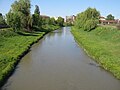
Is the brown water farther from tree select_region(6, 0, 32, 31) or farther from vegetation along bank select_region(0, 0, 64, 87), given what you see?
tree select_region(6, 0, 32, 31)

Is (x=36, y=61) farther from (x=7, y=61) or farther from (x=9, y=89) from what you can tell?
(x=9, y=89)

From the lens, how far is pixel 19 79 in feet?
49.4

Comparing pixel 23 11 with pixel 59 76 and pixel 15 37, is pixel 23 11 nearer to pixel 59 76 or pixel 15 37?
pixel 15 37

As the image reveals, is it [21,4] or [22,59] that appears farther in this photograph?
[21,4]

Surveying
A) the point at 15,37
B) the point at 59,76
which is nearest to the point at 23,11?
the point at 15,37

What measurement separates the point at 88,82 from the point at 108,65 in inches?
160

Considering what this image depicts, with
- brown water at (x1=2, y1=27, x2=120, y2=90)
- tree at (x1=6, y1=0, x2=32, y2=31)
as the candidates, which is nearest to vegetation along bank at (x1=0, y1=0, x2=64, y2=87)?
tree at (x1=6, y1=0, x2=32, y2=31)

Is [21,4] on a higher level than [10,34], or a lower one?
higher

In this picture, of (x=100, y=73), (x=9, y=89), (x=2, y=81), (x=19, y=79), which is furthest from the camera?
(x=100, y=73)

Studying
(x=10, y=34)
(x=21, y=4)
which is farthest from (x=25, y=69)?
(x=21, y=4)

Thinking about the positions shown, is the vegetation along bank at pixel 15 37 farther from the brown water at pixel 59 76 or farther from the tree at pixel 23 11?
the brown water at pixel 59 76

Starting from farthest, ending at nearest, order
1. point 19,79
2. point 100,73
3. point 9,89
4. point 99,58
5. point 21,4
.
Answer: point 21,4 → point 99,58 → point 100,73 → point 19,79 → point 9,89

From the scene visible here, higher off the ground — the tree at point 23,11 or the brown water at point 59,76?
the tree at point 23,11

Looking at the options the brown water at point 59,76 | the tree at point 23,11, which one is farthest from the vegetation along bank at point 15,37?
the brown water at point 59,76
